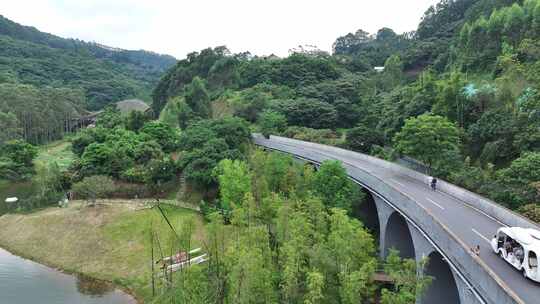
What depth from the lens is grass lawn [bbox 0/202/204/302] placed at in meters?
33.8

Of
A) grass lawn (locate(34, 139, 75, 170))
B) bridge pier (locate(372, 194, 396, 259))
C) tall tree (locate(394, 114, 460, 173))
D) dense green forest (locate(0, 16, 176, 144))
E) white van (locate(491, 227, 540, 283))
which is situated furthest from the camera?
dense green forest (locate(0, 16, 176, 144))

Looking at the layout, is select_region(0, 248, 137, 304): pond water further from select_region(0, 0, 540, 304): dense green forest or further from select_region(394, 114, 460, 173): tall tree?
select_region(394, 114, 460, 173): tall tree

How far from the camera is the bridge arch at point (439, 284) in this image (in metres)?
20.3

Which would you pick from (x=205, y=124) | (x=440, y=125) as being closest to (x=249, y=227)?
(x=440, y=125)

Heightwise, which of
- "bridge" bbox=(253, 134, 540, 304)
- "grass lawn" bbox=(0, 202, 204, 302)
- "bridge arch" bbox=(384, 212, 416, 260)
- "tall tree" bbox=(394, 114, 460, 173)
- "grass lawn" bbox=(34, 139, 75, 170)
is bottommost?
"grass lawn" bbox=(0, 202, 204, 302)

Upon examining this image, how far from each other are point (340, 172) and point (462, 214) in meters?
10.1

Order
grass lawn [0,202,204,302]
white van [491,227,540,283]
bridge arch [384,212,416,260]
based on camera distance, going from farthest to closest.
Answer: grass lawn [0,202,204,302] → bridge arch [384,212,416,260] → white van [491,227,540,283]

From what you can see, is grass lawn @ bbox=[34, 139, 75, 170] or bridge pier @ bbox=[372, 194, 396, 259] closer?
bridge pier @ bbox=[372, 194, 396, 259]

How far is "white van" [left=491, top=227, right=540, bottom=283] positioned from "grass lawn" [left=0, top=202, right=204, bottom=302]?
23221mm

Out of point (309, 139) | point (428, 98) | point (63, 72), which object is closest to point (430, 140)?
point (428, 98)

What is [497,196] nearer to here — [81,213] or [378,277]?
[378,277]

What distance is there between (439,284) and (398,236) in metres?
7.75

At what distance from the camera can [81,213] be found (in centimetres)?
4153

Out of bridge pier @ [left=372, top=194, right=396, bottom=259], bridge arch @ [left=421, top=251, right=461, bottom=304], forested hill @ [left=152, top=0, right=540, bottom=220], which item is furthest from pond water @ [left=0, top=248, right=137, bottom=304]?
forested hill @ [left=152, top=0, right=540, bottom=220]
